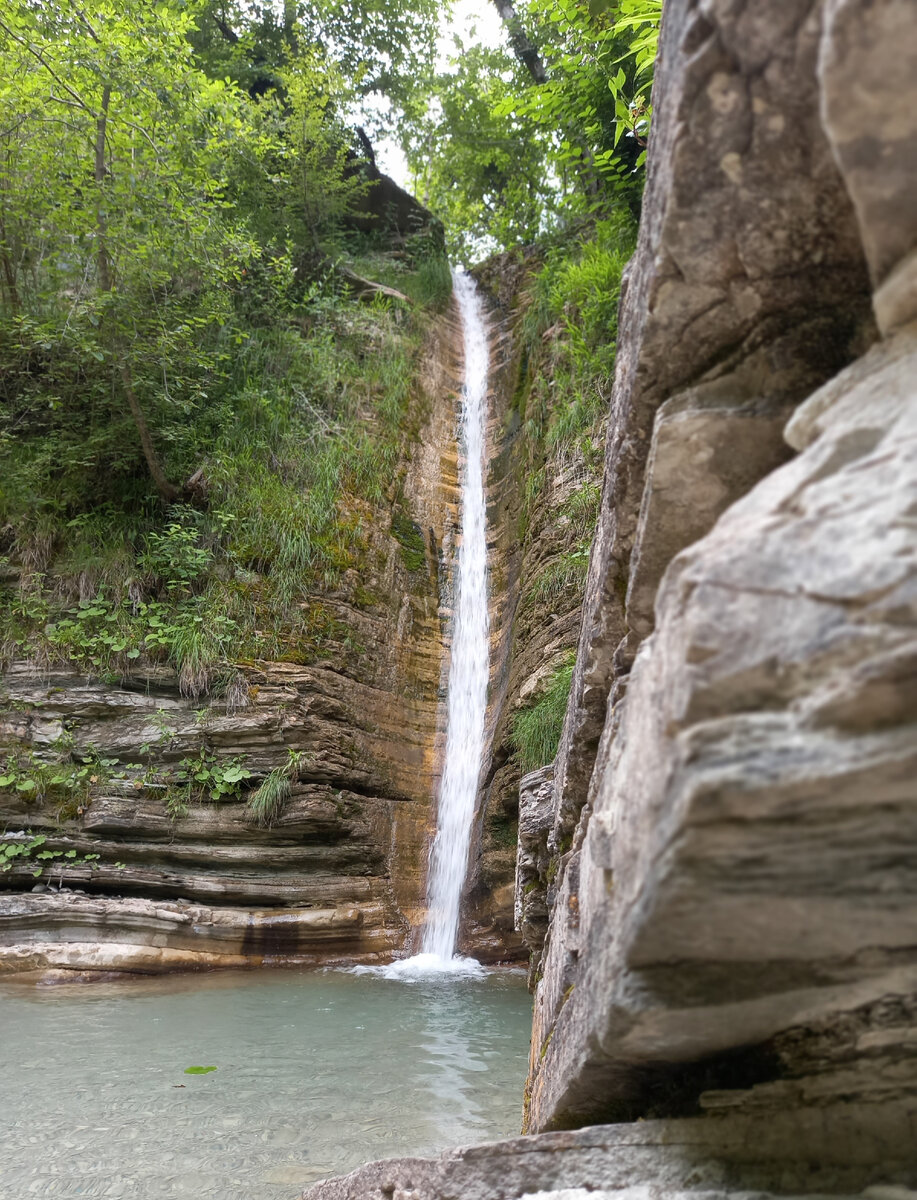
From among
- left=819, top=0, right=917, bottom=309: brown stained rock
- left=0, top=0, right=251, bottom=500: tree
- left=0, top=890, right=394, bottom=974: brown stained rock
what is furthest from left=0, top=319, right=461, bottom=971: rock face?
left=819, top=0, right=917, bottom=309: brown stained rock

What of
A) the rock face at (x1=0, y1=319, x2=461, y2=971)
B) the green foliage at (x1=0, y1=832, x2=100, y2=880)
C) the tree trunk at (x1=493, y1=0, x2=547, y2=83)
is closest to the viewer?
the rock face at (x1=0, y1=319, x2=461, y2=971)

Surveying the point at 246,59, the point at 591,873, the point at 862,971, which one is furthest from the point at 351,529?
the point at 246,59

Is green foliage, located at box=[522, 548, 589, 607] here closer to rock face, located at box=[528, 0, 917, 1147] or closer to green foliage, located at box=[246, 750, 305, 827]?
green foliage, located at box=[246, 750, 305, 827]

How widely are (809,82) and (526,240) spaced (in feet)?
44.1

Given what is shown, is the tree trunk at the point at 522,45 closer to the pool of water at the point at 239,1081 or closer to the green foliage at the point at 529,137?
the green foliage at the point at 529,137

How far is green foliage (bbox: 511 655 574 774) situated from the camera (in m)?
6.06

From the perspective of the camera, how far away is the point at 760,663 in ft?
3.56

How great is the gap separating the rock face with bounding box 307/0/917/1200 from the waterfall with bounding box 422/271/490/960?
206 inches

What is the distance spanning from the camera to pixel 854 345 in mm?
1431

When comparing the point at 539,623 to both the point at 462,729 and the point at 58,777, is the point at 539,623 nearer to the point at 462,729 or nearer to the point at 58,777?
the point at 462,729

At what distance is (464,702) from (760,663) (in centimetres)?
734

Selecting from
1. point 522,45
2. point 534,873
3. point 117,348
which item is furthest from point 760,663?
point 522,45

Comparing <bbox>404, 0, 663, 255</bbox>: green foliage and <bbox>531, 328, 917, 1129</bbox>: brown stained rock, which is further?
<bbox>404, 0, 663, 255</bbox>: green foliage

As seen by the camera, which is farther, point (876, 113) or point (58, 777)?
point (58, 777)
